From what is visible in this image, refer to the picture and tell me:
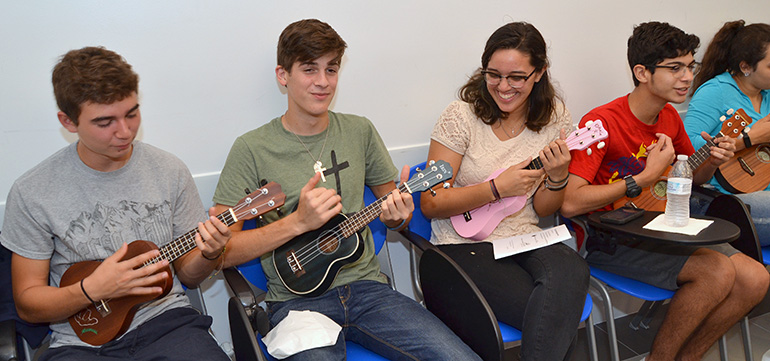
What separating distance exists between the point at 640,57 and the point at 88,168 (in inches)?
86.3

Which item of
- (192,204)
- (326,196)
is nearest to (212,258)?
(192,204)

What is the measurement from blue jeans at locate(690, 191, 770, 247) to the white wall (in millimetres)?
724

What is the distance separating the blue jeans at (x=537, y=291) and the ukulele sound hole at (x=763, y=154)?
51.6 inches

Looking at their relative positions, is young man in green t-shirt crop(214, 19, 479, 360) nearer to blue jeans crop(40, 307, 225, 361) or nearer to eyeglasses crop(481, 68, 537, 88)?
blue jeans crop(40, 307, 225, 361)

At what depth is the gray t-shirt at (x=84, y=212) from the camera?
5.13 feet

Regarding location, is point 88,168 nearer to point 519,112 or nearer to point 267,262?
point 267,262

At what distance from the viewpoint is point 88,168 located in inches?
63.9

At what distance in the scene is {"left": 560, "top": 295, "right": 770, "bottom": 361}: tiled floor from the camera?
2.59 metres

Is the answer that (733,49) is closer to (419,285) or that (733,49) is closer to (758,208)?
(758,208)

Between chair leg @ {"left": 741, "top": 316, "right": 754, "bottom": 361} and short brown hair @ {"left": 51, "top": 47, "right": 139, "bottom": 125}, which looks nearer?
short brown hair @ {"left": 51, "top": 47, "right": 139, "bottom": 125}

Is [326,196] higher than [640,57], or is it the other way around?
[640,57]

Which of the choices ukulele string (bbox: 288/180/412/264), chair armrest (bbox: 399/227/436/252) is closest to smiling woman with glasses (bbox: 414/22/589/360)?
chair armrest (bbox: 399/227/436/252)

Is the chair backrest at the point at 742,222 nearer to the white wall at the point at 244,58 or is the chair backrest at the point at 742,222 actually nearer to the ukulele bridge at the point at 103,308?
the white wall at the point at 244,58

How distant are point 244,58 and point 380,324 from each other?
114 centimetres
